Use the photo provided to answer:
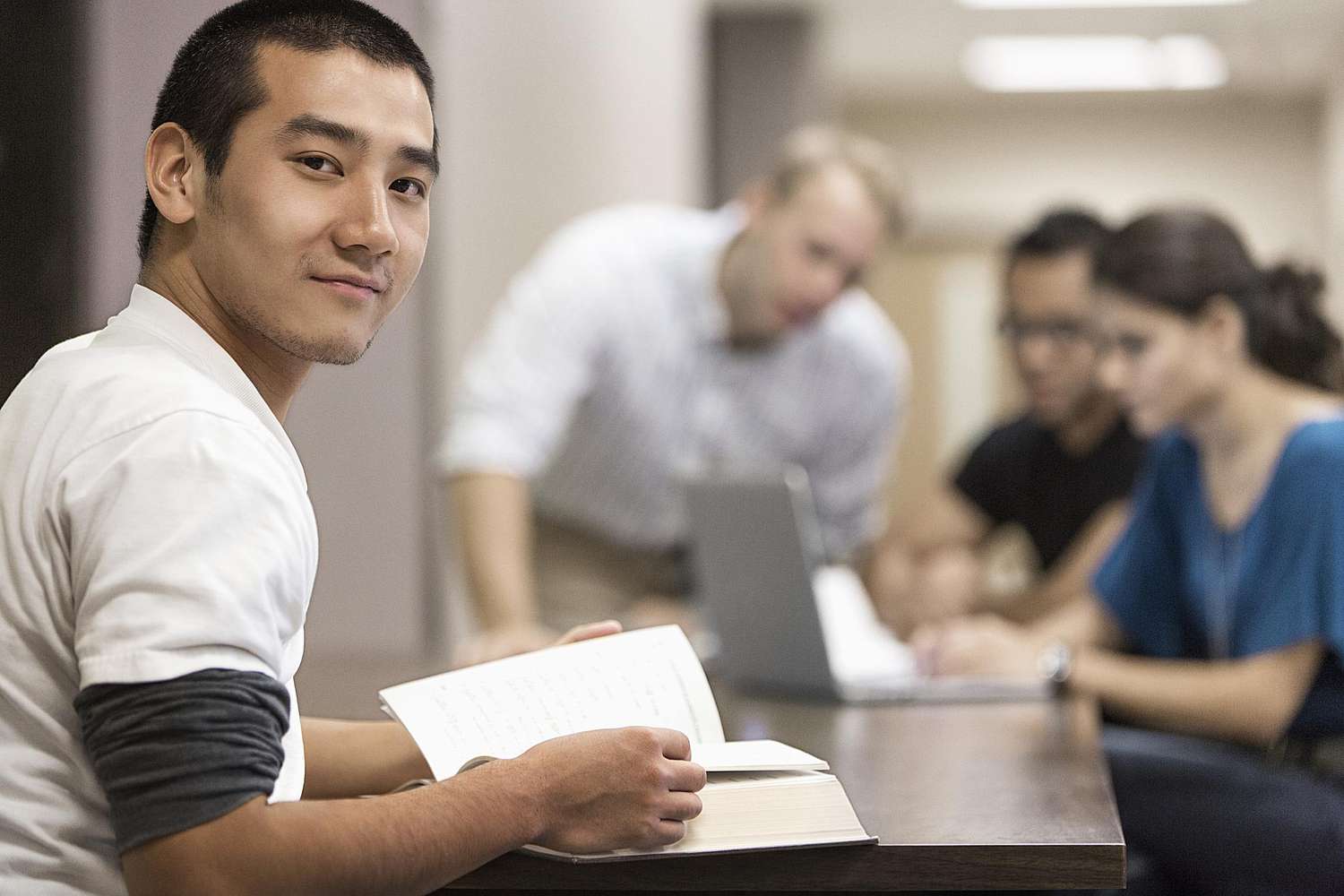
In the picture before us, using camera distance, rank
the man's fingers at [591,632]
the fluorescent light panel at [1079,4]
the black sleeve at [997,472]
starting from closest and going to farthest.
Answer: the man's fingers at [591,632] → the black sleeve at [997,472] → the fluorescent light panel at [1079,4]

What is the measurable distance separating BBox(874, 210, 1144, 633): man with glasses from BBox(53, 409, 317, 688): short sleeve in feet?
6.62

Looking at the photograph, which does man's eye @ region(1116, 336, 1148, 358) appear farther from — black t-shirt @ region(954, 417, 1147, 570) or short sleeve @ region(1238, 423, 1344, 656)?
black t-shirt @ region(954, 417, 1147, 570)

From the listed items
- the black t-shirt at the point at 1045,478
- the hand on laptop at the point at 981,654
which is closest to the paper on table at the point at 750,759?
the hand on laptop at the point at 981,654

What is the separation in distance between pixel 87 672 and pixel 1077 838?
580mm

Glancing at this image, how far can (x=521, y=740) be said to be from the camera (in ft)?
3.07

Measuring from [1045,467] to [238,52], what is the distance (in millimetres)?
2207

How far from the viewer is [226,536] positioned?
73cm

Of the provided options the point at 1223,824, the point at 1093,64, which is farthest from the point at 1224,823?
the point at 1093,64

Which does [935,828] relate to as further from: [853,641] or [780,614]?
[853,641]

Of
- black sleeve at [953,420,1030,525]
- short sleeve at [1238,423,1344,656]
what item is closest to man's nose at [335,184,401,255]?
short sleeve at [1238,423,1344,656]

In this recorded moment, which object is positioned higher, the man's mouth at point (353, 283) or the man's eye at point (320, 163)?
the man's eye at point (320, 163)

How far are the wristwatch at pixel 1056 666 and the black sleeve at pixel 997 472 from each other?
3.49 feet

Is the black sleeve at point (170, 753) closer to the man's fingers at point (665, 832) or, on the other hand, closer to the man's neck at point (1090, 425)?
the man's fingers at point (665, 832)

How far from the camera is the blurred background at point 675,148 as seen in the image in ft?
4.75
